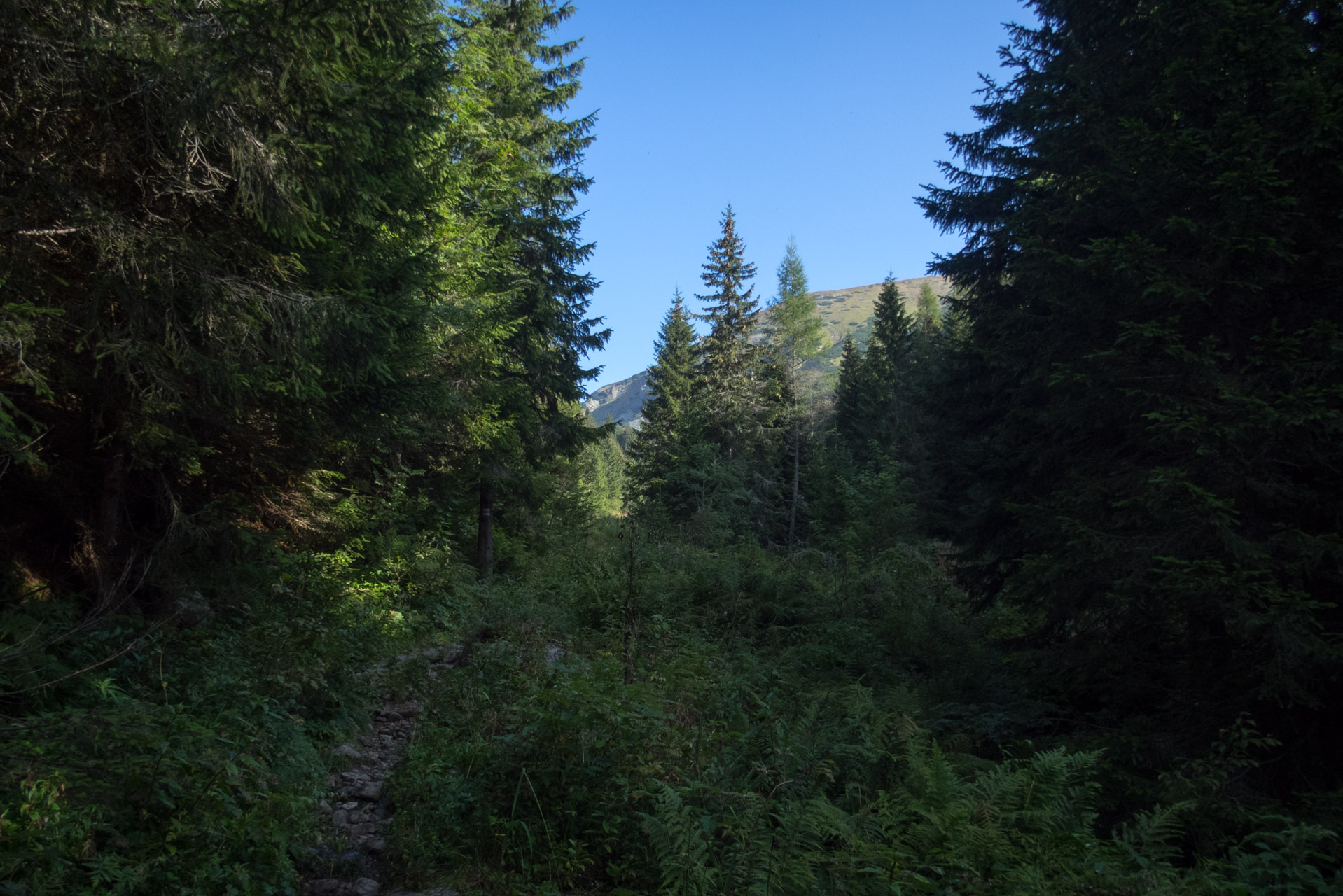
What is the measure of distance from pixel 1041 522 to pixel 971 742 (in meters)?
2.93

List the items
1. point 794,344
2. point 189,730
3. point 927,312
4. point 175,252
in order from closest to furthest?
point 189,730 < point 175,252 < point 794,344 < point 927,312

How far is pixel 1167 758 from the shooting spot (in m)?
5.70

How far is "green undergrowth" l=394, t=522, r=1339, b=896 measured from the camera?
12.5 feet

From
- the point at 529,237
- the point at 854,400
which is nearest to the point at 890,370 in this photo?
the point at 854,400

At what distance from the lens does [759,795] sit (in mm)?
4203

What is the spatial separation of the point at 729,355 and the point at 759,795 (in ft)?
96.1

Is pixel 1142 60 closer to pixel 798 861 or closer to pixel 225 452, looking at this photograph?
pixel 798 861

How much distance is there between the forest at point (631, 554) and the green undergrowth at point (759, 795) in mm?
44

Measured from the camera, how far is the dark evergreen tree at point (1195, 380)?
17.9 ft

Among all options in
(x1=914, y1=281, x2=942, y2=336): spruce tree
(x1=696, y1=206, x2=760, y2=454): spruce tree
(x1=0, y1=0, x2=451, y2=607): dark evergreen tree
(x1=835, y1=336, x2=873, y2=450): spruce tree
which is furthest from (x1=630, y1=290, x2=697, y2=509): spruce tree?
(x1=0, y1=0, x2=451, y2=607): dark evergreen tree

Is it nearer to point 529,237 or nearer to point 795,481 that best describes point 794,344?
point 795,481

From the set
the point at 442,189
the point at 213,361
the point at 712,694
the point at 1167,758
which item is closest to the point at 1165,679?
the point at 1167,758

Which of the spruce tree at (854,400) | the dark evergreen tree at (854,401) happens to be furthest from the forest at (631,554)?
the dark evergreen tree at (854,401)

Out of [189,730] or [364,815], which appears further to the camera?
[364,815]
